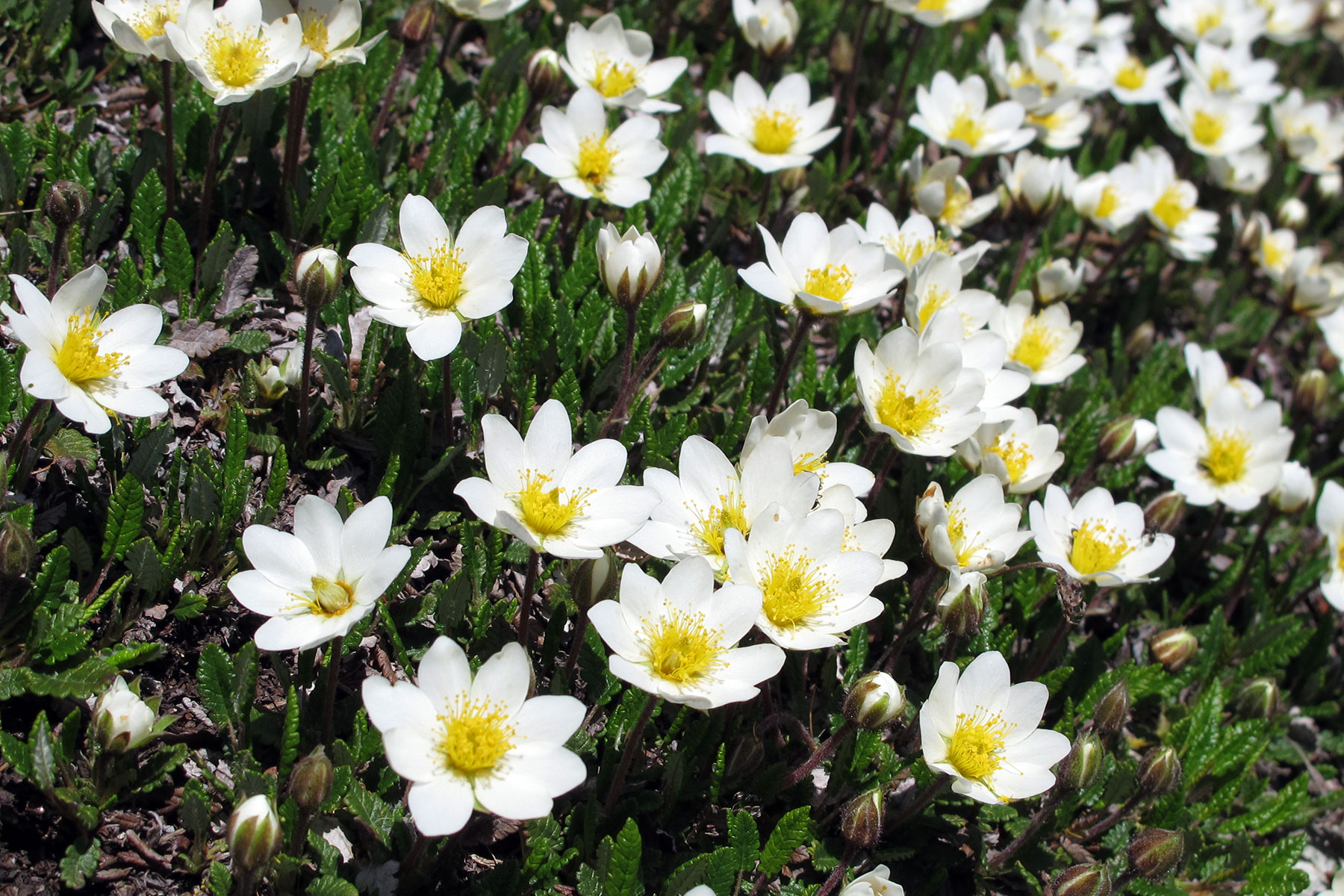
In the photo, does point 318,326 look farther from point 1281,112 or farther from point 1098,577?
point 1281,112

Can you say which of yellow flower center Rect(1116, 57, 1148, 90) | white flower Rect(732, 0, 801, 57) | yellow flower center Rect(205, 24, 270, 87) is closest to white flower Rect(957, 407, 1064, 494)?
white flower Rect(732, 0, 801, 57)

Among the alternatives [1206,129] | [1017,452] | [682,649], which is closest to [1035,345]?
[1017,452]

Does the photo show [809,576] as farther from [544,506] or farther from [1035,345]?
[1035,345]

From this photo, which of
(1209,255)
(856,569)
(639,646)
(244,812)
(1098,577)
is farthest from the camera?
(1209,255)

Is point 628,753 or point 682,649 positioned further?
point 628,753

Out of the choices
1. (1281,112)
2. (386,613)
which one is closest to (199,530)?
(386,613)

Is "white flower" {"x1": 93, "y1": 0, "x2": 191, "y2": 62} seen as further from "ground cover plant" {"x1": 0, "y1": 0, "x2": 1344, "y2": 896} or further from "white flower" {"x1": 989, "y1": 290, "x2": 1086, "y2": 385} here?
"white flower" {"x1": 989, "y1": 290, "x2": 1086, "y2": 385}
